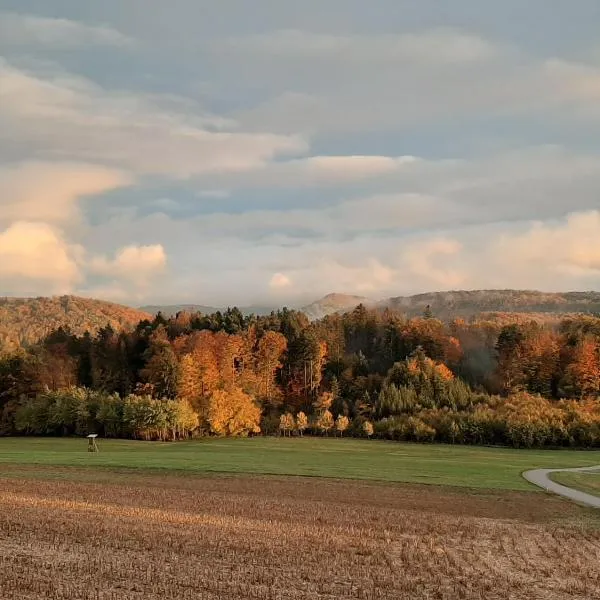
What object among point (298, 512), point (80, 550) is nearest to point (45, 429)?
point (298, 512)

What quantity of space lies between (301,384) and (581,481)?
92.6 m

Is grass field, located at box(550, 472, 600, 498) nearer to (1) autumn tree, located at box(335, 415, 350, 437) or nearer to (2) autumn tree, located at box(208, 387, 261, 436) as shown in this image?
→ (1) autumn tree, located at box(335, 415, 350, 437)

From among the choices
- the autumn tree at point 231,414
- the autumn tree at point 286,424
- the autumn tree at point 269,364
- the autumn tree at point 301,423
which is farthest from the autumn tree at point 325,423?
the autumn tree at point 269,364

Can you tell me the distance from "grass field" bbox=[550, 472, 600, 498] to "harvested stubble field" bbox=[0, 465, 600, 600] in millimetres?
8910

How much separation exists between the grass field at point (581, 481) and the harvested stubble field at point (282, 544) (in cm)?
891

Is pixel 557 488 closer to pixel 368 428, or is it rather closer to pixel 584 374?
pixel 368 428

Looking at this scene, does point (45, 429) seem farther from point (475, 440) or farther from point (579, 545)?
point (579, 545)

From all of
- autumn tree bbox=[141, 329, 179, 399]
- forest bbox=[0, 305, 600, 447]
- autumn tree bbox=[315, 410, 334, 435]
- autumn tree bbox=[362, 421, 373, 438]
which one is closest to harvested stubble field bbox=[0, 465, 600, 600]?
forest bbox=[0, 305, 600, 447]

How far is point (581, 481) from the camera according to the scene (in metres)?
51.2

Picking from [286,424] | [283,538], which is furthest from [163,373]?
[283,538]

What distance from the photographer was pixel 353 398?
135125 millimetres

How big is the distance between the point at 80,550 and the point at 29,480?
22924 millimetres

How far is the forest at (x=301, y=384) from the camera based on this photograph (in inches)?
4220

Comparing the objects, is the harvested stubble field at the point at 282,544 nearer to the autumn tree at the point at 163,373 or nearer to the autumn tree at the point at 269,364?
the autumn tree at the point at 163,373
